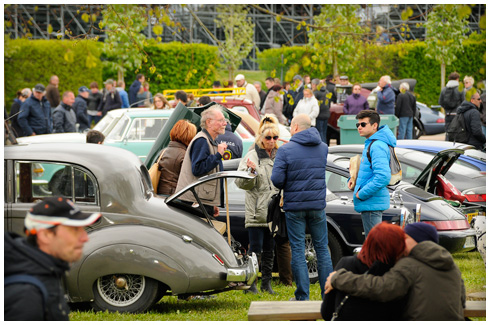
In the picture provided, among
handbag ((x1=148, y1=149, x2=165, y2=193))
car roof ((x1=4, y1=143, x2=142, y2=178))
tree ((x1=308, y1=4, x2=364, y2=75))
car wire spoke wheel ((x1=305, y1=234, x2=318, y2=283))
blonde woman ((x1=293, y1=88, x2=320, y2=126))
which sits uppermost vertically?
tree ((x1=308, y1=4, x2=364, y2=75))

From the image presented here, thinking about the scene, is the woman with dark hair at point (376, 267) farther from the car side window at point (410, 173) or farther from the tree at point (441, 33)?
the tree at point (441, 33)

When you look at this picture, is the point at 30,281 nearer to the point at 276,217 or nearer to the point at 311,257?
the point at 276,217

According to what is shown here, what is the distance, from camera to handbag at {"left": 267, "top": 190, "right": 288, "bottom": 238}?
283 inches

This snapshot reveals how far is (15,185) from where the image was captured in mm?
6457

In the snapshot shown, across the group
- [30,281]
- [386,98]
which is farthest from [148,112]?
[30,281]

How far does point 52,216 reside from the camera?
3.34 meters

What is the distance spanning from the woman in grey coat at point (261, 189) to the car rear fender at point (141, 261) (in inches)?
47.3

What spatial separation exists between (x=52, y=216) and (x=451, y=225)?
631 centimetres

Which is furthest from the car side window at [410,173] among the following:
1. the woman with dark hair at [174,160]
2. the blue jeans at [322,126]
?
the blue jeans at [322,126]

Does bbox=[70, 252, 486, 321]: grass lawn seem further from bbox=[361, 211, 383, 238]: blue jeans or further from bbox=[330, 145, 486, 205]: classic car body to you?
bbox=[330, 145, 486, 205]: classic car body

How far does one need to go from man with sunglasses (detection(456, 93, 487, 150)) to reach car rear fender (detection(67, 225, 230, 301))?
9135mm

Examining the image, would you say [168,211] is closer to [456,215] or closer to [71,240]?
[71,240]

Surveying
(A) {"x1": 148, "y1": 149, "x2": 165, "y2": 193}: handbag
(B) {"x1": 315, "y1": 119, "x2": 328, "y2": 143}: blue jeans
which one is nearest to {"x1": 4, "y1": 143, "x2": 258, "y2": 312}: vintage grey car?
(A) {"x1": 148, "y1": 149, "x2": 165, "y2": 193}: handbag

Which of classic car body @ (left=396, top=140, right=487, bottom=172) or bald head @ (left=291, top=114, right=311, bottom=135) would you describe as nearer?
bald head @ (left=291, top=114, right=311, bottom=135)
